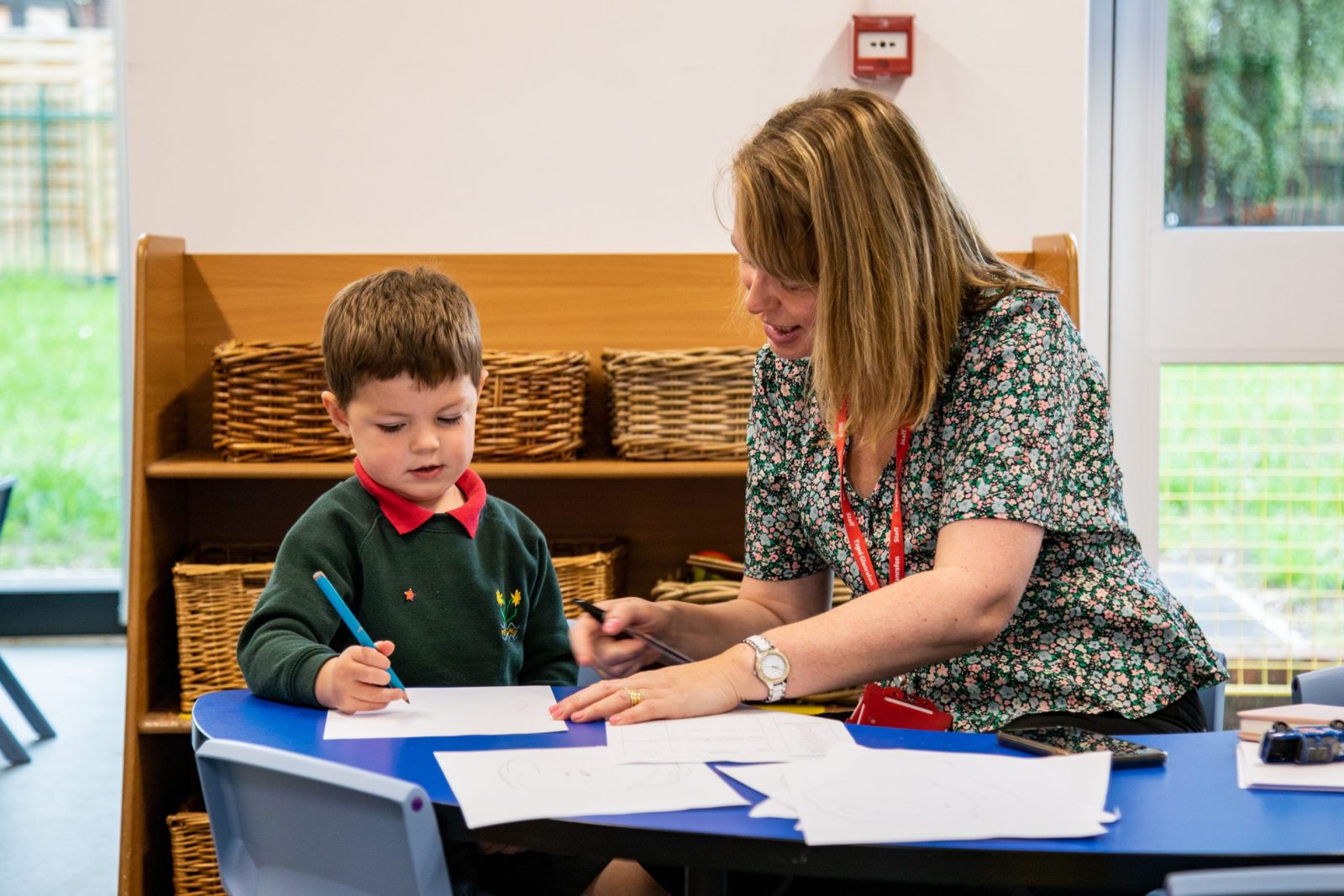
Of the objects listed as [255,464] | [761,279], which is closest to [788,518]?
[761,279]

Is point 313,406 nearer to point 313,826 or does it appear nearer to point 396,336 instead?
point 396,336

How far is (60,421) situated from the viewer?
4801 millimetres

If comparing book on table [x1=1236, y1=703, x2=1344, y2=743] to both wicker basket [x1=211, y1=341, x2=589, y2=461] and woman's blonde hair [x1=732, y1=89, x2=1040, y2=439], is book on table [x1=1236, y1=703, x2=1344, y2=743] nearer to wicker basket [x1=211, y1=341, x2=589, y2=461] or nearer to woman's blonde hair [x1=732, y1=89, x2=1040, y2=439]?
woman's blonde hair [x1=732, y1=89, x2=1040, y2=439]

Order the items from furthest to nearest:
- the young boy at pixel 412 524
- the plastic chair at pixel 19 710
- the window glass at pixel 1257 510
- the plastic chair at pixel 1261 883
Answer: the plastic chair at pixel 19 710
the window glass at pixel 1257 510
the young boy at pixel 412 524
the plastic chair at pixel 1261 883

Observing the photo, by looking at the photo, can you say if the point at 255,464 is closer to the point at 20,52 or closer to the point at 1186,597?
the point at 1186,597

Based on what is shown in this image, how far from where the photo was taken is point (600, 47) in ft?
9.02

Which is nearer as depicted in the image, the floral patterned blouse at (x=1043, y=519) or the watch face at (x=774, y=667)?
the watch face at (x=774, y=667)

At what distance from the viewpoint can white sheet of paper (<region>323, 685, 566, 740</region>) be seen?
1.31m

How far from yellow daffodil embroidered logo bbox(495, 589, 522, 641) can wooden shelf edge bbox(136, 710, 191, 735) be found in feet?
2.98

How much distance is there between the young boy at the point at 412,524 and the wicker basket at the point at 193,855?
100 centimetres

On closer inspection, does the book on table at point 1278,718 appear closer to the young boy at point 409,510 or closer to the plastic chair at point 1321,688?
the plastic chair at point 1321,688

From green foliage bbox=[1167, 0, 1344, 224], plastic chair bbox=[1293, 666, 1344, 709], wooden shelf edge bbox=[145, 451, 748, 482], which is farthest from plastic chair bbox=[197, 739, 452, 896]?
green foliage bbox=[1167, 0, 1344, 224]

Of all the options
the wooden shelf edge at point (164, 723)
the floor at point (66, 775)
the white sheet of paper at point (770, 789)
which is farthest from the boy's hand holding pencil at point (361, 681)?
the floor at point (66, 775)

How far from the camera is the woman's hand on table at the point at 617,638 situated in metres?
1.59
